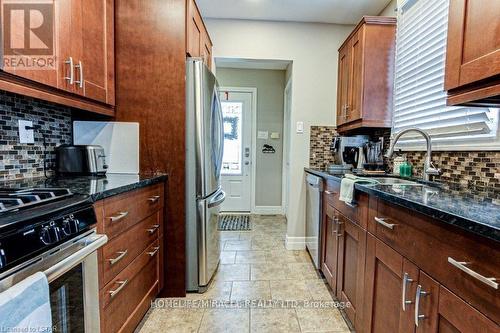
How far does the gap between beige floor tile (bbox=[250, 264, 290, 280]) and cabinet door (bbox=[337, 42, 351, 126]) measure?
157 cm

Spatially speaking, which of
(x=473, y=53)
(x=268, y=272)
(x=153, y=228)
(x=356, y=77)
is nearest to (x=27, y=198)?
(x=153, y=228)

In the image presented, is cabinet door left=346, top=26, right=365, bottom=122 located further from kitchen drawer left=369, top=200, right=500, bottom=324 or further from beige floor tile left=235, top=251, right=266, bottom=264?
beige floor tile left=235, top=251, right=266, bottom=264

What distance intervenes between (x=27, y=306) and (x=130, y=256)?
816mm

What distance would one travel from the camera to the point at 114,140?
1.98 metres

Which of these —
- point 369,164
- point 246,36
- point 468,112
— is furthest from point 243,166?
point 468,112

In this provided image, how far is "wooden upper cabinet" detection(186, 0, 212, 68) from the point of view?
1.96 m

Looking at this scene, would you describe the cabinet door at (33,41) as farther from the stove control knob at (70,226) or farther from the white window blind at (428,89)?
the white window blind at (428,89)

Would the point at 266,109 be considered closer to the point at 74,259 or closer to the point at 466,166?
the point at 466,166

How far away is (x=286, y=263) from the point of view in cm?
Result: 266

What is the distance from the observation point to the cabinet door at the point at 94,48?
60.6 inches

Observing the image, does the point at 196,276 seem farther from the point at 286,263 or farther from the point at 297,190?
the point at 297,190

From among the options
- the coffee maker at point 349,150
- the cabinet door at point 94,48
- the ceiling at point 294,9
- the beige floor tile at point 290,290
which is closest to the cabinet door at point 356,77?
the coffee maker at point 349,150

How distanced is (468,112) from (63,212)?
79.9 inches

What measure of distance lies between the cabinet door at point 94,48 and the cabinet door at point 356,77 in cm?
197
